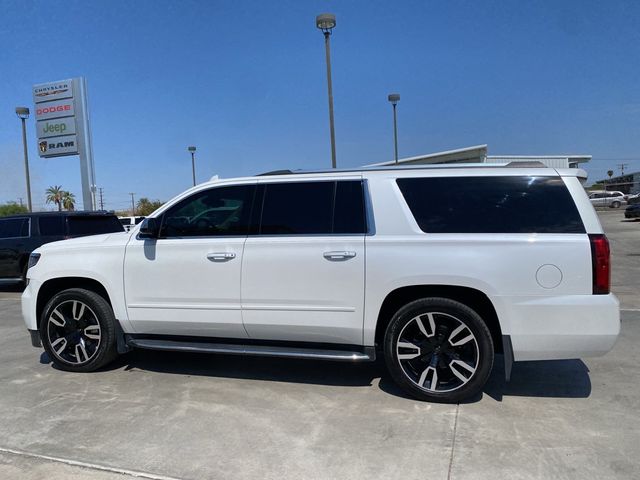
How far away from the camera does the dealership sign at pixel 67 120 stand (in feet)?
70.1

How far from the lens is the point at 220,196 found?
4852 millimetres

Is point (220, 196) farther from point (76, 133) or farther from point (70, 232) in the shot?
point (76, 133)

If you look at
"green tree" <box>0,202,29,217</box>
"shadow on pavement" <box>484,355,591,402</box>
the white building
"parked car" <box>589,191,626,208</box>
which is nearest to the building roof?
the white building

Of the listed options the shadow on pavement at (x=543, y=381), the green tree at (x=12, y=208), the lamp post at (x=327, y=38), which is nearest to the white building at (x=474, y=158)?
the lamp post at (x=327, y=38)

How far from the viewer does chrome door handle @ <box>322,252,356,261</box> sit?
4.25 metres

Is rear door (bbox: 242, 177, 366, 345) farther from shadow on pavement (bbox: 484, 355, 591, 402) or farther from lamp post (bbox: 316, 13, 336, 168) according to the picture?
lamp post (bbox: 316, 13, 336, 168)

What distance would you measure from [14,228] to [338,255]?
995cm

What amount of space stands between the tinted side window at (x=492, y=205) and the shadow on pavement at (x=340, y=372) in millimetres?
1466

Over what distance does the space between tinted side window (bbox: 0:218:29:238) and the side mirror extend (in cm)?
796

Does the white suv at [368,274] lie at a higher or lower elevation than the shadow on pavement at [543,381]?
higher

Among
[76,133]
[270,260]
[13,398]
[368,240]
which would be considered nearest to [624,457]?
[368,240]

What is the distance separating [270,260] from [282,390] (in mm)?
1192

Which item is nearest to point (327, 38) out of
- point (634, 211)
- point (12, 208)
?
point (634, 211)

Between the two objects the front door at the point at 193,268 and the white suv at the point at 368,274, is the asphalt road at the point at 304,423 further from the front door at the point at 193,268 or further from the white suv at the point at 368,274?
the front door at the point at 193,268
